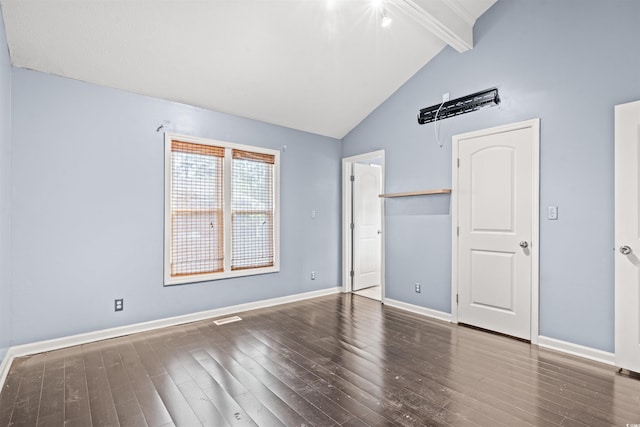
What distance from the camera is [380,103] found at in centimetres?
471

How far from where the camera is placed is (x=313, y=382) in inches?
95.4

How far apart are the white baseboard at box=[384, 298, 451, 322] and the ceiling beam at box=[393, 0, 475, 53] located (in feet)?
10.1

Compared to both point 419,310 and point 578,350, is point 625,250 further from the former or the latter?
point 419,310

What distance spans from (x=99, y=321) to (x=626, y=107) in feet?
16.7

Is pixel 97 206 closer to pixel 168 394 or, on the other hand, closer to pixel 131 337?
pixel 131 337

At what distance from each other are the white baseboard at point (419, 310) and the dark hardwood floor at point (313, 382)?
386 millimetres

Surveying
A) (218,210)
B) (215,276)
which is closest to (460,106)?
(218,210)

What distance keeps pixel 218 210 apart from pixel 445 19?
3.27m

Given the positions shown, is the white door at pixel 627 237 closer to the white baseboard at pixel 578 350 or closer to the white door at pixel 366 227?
the white baseboard at pixel 578 350

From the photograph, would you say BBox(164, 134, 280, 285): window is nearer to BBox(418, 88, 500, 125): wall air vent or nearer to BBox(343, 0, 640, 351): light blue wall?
BBox(418, 88, 500, 125): wall air vent

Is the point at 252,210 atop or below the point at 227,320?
atop

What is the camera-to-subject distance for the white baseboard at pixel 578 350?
8.99 ft

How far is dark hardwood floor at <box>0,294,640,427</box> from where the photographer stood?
2016 millimetres

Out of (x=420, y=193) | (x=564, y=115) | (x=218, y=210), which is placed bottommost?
(x=218, y=210)
